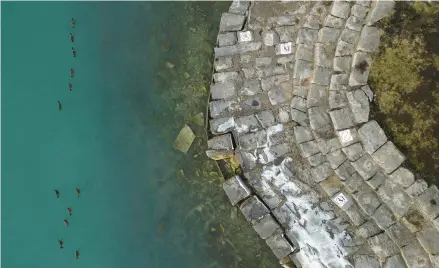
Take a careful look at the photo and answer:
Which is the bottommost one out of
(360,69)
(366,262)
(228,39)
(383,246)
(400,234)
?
(366,262)

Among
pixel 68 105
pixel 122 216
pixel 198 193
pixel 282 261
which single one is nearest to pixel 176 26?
pixel 68 105

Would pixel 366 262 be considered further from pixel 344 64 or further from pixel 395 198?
pixel 344 64

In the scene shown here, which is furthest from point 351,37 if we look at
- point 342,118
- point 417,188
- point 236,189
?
point 236,189

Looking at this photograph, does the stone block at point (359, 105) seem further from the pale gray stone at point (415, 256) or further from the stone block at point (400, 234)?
the pale gray stone at point (415, 256)

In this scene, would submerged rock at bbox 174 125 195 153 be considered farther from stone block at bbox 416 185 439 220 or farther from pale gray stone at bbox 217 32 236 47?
stone block at bbox 416 185 439 220

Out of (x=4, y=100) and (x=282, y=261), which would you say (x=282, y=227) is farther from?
(x=4, y=100)

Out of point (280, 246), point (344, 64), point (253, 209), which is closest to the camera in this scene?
point (344, 64)
